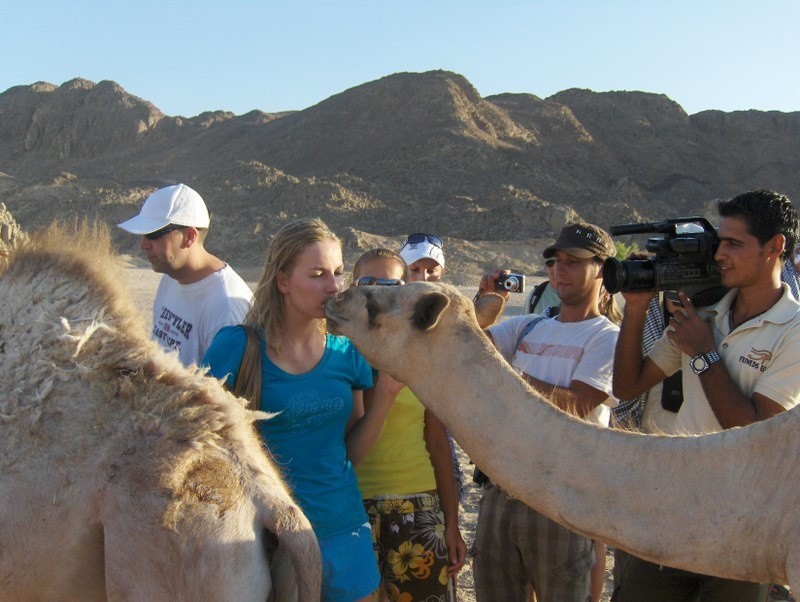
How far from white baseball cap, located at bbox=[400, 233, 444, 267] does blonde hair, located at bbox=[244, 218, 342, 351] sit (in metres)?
1.69

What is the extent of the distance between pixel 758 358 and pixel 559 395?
840 mm

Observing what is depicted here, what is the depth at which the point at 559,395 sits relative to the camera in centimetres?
361

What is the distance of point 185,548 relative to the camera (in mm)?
2080

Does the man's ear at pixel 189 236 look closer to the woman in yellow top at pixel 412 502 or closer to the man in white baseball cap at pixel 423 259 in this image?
the woman in yellow top at pixel 412 502

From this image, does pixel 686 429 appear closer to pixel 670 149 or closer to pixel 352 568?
pixel 352 568

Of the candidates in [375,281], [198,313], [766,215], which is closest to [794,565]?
[766,215]

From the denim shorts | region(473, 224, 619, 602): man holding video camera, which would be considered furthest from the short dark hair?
the denim shorts

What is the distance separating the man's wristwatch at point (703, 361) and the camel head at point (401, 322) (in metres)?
0.92

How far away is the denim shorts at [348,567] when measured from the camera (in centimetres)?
292

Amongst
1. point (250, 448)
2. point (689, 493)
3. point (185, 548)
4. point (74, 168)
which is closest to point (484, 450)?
point (689, 493)

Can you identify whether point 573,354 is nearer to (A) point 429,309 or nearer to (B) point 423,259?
(A) point 429,309

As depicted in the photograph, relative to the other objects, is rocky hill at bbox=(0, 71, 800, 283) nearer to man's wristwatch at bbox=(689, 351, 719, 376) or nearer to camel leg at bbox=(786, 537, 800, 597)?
man's wristwatch at bbox=(689, 351, 719, 376)

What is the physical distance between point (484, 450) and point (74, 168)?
7040 cm

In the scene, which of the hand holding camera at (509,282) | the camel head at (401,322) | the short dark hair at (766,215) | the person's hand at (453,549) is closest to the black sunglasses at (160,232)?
the camel head at (401,322)
